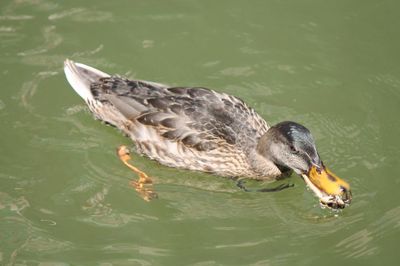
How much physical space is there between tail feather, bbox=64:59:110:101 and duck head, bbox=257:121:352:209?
86.5 inches

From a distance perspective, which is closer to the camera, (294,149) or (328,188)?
(328,188)

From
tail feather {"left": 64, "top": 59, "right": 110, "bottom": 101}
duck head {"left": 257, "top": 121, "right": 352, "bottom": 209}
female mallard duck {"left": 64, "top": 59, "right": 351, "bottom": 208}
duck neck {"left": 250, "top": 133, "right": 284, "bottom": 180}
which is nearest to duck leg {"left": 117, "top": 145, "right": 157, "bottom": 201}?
female mallard duck {"left": 64, "top": 59, "right": 351, "bottom": 208}

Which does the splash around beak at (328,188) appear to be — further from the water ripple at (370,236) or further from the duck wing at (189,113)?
the duck wing at (189,113)

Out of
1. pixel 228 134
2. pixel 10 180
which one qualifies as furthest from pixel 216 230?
pixel 10 180

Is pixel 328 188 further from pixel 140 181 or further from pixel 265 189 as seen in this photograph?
pixel 140 181

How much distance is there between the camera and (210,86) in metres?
8.71

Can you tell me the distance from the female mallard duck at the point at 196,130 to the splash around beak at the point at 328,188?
0.45m

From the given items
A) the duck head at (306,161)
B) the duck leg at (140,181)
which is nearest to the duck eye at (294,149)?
the duck head at (306,161)

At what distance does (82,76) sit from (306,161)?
2889 millimetres

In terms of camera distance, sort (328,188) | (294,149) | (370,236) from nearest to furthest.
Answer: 1. (328,188)
2. (370,236)
3. (294,149)

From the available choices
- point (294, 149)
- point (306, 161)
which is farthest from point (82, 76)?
point (306, 161)

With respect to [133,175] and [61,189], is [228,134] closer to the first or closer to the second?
[133,175]

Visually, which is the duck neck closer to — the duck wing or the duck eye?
the duck wing

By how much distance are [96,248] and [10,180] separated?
53.6 inches
